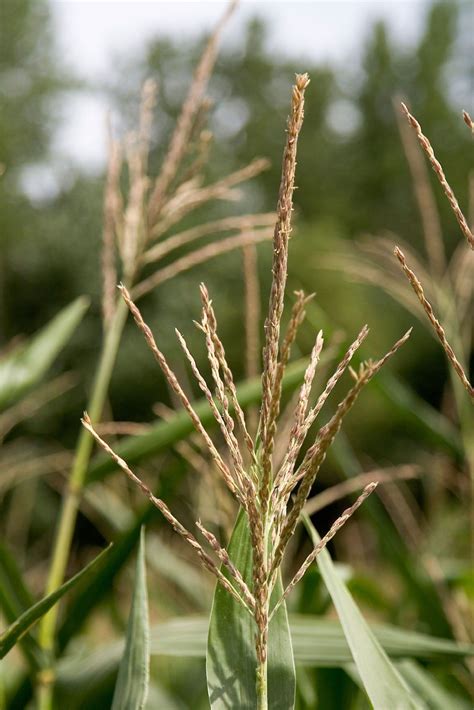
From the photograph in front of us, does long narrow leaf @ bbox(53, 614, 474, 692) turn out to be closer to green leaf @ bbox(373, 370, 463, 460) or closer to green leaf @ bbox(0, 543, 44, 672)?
green leaf @ bbox(0, 543, 44, 672)

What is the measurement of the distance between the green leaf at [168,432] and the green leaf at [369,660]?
429 millimetres

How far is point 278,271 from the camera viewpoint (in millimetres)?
556

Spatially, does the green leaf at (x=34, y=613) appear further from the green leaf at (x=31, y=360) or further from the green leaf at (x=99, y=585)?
the green leaf at (x=31, y=360)

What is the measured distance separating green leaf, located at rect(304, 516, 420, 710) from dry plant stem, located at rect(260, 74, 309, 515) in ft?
0.64

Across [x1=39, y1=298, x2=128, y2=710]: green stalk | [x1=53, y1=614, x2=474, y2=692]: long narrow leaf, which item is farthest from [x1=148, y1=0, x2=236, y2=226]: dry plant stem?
[x1=53, y1=614, x2=474, y2=692]: long narrow leaf

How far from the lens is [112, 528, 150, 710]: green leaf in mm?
709

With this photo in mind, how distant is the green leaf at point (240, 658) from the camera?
66cm

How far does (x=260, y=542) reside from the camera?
0.57 metres

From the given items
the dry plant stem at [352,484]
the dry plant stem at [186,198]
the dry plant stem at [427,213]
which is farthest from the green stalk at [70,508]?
the dry plant stem at [427,213]

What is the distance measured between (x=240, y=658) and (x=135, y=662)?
10 cm

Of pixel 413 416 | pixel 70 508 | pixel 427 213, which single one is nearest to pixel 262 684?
pixel 70 508

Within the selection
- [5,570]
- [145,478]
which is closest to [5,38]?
[145,478]

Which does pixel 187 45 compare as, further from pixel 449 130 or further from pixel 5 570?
pixel 5 570

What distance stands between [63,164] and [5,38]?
148 inches
